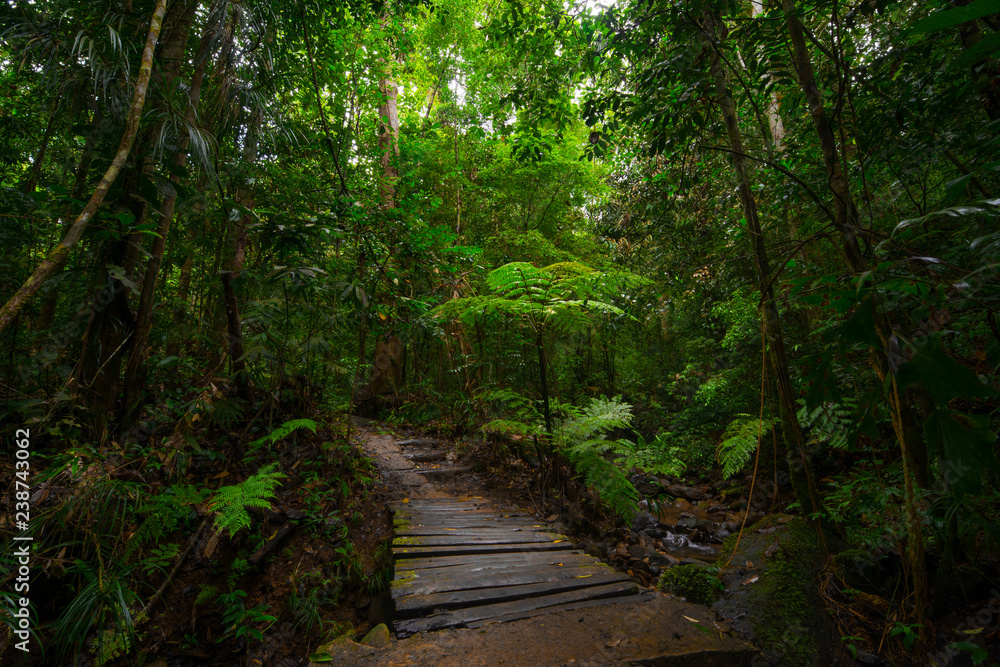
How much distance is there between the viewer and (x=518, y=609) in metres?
2.46

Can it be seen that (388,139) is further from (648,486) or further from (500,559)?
(648,486)

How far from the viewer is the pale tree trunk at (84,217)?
1.75 metres

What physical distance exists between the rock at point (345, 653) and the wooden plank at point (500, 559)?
22.7 inches

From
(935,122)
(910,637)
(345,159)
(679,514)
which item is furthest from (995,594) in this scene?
(345,159)

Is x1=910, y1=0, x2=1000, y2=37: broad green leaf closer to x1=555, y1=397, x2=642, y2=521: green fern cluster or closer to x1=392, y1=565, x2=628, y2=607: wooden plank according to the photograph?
x1=392, y1=565, x2=628, y2=607: wooden plank

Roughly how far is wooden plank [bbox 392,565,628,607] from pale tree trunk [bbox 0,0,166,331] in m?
2.31

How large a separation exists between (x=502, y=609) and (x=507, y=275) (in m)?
2.78

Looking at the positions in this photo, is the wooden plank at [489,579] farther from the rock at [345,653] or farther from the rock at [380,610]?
the rock at [345,653]

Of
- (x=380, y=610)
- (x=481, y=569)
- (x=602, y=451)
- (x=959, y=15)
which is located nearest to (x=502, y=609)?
(x=481, y=569)

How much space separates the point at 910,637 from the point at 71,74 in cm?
646

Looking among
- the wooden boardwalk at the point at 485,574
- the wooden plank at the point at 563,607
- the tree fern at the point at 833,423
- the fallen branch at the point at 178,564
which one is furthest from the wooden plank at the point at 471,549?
the tree fern at the point at 833,423

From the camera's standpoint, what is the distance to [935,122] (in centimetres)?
240

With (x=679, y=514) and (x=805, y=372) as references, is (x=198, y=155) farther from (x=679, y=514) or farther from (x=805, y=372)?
(x=679, y=514)

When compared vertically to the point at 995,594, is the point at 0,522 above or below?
above
